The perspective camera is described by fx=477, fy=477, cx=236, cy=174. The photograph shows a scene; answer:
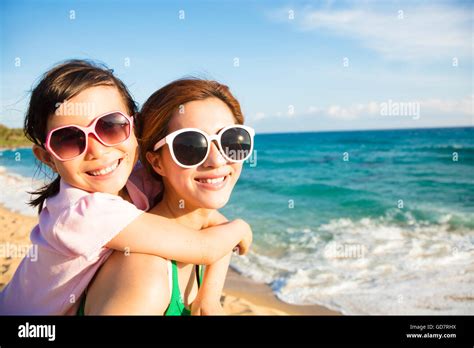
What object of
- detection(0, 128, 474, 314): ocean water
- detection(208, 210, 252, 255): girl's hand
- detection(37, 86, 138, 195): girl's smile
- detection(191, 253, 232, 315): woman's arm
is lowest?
detection(0, 128, 474, 314): ocean water

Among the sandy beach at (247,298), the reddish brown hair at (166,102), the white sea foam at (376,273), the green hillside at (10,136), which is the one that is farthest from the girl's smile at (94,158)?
the green hillside at (10,136)

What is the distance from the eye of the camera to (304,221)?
13898 millimetres

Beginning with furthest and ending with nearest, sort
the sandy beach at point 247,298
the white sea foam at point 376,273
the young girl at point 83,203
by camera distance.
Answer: the white sea foam at point 376,273, the sandy beach at point 247,298, the young girl at point 83,203

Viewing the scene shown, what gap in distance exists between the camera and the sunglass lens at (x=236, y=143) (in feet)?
6.96

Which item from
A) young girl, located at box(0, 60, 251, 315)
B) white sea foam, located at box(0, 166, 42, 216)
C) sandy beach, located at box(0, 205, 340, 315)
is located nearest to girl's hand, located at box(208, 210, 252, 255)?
young girl, located at box(0, 60, 251, 315)

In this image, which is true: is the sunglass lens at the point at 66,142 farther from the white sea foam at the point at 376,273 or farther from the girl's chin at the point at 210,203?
the white sea foam at the point at 376,273

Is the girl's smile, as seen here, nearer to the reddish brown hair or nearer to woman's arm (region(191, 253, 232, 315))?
the reddish brown hair

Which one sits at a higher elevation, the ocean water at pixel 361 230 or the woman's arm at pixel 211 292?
the woman's arm at pixel 211 292

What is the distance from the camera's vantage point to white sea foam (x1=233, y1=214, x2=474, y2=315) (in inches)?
266

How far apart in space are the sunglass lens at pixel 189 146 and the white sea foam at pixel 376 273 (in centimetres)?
500

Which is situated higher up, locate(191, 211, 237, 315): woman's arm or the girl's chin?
the girl's chin

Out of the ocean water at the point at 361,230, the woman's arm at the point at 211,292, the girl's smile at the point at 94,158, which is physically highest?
the girl's smile at the point at 94,158

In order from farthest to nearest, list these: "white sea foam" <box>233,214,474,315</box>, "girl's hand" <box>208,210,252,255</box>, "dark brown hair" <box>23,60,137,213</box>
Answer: "white sea foam" <box>233,214,474,315</box>, "girl's hand" <box>208,210,252,255</box>, "dark brown hair" <box>23,60,137,213</box>
